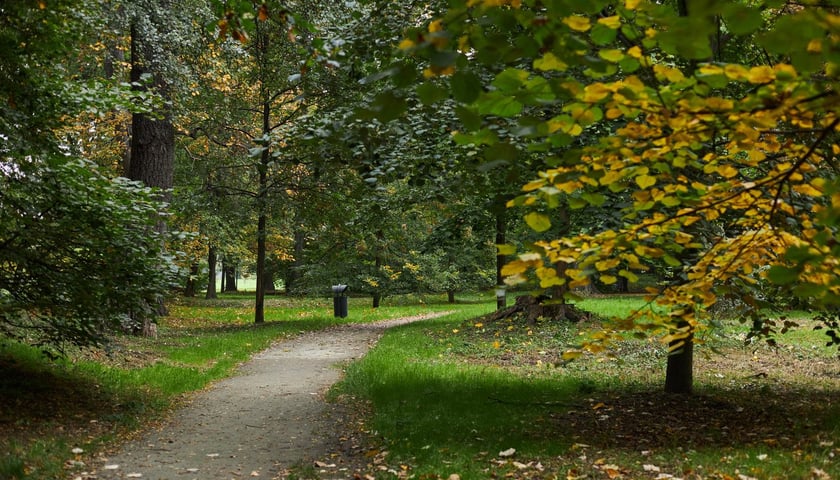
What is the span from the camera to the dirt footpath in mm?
5695

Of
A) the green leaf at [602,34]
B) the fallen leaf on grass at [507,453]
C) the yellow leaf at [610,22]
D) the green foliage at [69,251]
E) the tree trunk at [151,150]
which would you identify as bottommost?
the fallen leaf on grass at [507,453]

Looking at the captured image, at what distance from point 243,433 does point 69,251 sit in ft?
8.52

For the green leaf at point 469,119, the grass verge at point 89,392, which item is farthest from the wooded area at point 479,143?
the grass verge at point 89,392

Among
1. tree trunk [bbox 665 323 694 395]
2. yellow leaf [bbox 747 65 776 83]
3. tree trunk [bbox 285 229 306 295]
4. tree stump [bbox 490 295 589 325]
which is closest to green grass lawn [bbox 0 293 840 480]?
tree trunk [bbox 665 323 694 395]

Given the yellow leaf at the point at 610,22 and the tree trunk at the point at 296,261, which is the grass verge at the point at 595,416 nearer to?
the yellow leaf at the point at 610,22

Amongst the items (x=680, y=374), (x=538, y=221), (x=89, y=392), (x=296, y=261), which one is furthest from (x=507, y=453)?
(x=296, y=261)

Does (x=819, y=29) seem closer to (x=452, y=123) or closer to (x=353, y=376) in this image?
(x=452, y=123)

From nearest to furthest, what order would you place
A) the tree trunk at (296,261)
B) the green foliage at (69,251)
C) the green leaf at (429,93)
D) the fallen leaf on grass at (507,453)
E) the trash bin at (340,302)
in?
the green leaf at (429,93), the fallen leaf on grass at (507,453), the green foliage at (69,251), the trash bin at (340,302), the tree trunk at (296,261)

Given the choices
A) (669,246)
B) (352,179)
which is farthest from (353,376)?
(669,246)

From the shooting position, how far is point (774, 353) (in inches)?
476

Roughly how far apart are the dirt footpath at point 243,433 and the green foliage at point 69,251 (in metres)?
1.41

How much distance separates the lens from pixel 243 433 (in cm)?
699

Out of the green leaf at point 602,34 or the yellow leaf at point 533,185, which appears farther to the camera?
the yellow leaf at point 533,185

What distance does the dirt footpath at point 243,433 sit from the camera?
18.7ft
